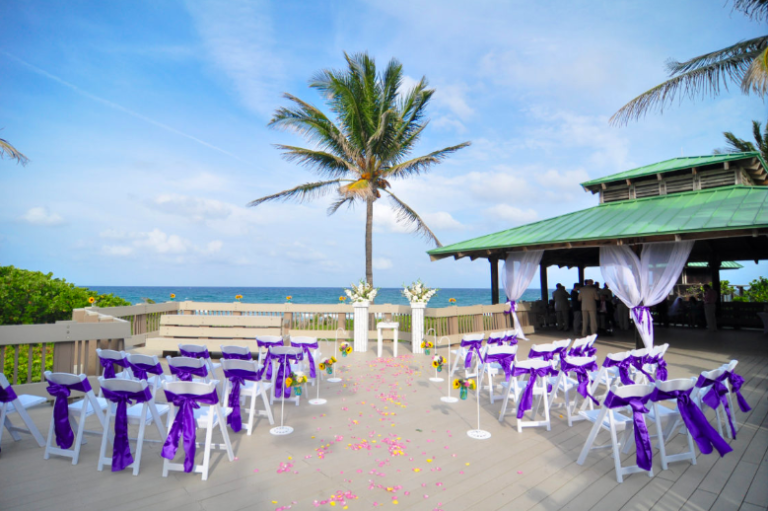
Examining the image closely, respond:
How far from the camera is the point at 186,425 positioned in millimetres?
3930

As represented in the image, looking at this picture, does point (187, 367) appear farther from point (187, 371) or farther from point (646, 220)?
point (646, 220)

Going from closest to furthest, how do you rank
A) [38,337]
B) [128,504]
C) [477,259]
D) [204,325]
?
1. [128,504]
2. [38,337]
3. [204,325]
4. [477,259]

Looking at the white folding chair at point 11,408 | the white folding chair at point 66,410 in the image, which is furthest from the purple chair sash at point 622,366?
the white folding chair at point 11,408

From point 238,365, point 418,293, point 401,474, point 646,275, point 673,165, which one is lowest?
point 401,474

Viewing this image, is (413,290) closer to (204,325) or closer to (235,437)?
(204,325)

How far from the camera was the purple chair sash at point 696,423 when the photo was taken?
395 centimetres

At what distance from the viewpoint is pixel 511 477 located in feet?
13.0

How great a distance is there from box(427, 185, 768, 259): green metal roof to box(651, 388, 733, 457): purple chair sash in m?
6.40

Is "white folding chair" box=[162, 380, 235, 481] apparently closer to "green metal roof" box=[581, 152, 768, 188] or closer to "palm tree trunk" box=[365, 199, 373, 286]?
"palm tree trunk" box=[365, 199, 373, 286]

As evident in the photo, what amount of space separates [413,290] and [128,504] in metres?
8.84

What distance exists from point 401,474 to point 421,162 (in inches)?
517

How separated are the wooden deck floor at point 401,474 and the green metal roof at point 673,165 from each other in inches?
363

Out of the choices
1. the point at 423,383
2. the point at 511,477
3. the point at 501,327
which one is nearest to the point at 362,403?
the point at 423,383

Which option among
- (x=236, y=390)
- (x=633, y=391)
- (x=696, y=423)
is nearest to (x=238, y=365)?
(x=236, y=390)
